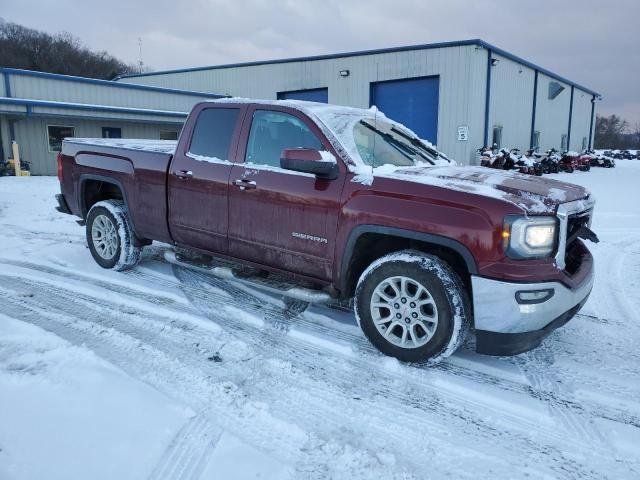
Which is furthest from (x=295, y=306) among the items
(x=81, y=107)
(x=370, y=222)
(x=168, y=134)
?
(x=168, y=134)

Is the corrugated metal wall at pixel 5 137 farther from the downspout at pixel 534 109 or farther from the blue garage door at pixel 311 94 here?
the downspout at pixel 534 109

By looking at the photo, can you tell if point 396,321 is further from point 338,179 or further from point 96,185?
point 96,185

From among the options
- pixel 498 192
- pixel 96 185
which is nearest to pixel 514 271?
pixel 498 192

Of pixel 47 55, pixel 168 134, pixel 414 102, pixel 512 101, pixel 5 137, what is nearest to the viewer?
pixel 5 137

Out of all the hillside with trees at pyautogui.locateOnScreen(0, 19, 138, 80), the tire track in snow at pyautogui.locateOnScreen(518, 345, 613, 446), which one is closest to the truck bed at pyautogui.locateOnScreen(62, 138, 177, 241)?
the tire track in snow at pyautogui.locateOnScreen(518, 345, 613, 446)

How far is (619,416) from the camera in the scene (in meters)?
2.90

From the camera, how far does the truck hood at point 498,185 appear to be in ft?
10.3

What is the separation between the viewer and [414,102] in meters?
19.8

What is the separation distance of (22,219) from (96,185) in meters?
3.58

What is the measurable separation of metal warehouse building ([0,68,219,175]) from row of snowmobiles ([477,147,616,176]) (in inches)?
539

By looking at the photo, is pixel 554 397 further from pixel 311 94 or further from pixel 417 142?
pixel 311 94

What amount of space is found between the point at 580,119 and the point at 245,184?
126ft

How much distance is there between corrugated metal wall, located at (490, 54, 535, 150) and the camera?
20578mm

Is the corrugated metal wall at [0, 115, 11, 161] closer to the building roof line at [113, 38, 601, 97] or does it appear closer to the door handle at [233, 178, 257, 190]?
the building roof line at [113, 38, 601, 97]
